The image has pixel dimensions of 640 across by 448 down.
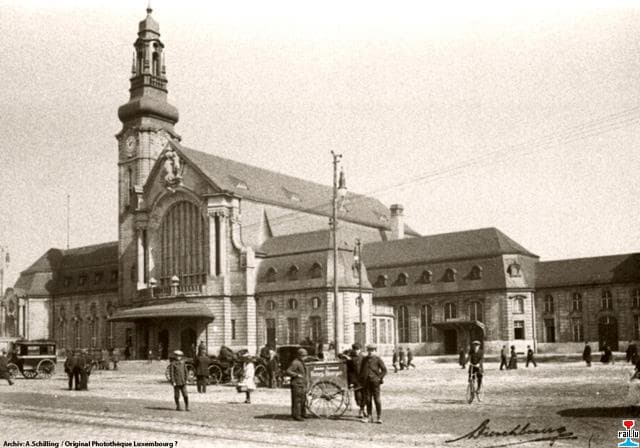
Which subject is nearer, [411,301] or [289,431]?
[289,431]

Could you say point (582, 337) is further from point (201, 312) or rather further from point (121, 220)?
point (121, 220)

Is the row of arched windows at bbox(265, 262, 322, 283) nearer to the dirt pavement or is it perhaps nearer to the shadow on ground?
the dirt pavement

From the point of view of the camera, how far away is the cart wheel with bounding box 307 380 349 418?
18.5 m

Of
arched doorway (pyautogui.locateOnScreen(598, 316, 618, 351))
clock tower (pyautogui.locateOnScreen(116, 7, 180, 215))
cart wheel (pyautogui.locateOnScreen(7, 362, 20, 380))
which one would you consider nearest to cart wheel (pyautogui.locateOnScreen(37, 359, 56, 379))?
cart wheel (pyautogui.locateOnScreen(7, 362, 20, 380))

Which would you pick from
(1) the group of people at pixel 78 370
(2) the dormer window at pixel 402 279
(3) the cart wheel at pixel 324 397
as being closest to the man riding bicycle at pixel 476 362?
(3) the cart wheel at pixel 324 397

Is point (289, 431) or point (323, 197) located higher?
point (323, 197)

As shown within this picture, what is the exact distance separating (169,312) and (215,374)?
26165mm

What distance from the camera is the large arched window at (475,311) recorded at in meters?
59.5

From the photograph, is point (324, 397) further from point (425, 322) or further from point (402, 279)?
point (402, 279)

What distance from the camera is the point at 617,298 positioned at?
2240 inches

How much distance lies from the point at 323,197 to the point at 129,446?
69621 mm

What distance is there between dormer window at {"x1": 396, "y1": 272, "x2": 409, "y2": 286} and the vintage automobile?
3045cm

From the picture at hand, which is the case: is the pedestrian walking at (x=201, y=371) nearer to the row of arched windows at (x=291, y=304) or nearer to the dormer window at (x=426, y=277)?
the row of arched windows at (x=291, y=304)

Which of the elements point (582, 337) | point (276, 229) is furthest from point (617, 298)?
point (276, 229)
